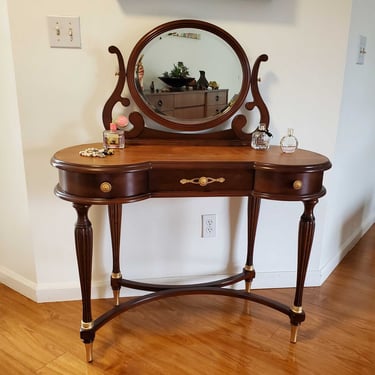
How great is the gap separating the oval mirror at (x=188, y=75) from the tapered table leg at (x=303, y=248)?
20.5 inches

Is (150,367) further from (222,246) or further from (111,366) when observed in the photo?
(222,246)

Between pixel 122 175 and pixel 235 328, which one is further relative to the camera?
pixel 235 328

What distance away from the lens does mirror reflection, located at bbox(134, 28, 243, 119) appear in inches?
57.7

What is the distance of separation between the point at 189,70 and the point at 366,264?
152 centimetres

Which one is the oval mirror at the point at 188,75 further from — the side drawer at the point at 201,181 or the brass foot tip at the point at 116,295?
the brass foot tip at the point at 116,295

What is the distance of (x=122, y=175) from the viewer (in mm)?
1157

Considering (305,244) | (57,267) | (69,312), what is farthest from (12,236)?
(305,244)

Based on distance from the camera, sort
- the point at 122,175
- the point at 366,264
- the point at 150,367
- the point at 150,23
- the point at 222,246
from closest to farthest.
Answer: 1. the point at 122,175
2. the point at 150,367
3. the point at 150,23
4. the point at 222,246
5. the point at 366,264

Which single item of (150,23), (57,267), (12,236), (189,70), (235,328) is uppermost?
(150,23)

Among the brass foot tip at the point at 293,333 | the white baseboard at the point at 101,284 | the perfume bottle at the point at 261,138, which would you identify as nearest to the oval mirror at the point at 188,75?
the perfume bottle at the point at 261,138

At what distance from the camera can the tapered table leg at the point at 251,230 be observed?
5.39ft

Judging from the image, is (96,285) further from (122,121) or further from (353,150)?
(353,150)

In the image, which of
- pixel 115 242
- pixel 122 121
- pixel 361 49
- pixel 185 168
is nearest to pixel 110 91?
pixel 122 121

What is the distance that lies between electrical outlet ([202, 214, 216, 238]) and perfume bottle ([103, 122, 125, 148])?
56 cm
